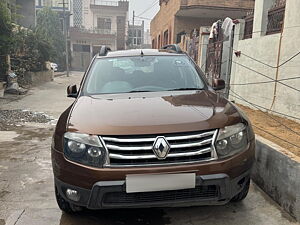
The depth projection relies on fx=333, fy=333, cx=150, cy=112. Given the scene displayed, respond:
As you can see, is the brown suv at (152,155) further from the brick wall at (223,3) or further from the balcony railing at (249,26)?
the brick wall at (223,3)

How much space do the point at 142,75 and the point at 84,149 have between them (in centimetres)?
163

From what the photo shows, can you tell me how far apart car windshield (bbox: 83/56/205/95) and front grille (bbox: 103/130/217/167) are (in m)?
1.24

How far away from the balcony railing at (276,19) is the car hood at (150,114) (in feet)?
13.0

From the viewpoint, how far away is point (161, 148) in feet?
8.62

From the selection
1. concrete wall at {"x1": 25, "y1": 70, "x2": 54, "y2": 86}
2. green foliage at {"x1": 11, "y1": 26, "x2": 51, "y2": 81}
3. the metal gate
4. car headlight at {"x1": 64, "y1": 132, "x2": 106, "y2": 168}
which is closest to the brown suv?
car headlight at {"x1": 64, "y1": 132, "x2": 106, "y2": 168}

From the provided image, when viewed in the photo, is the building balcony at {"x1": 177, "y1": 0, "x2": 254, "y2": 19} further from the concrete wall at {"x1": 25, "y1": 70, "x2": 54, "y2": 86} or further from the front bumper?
the front bumper

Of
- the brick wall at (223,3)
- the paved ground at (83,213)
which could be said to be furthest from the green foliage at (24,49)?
the paved ground at (83,213)

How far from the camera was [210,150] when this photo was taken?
2.72 meters

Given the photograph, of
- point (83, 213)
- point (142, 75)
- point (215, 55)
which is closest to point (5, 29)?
point (215, 55)

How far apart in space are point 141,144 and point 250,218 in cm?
142

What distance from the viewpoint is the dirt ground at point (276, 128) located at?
4.15 m

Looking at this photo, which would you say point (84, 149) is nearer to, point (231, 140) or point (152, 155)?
point (152, 155)

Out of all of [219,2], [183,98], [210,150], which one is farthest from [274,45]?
[219,2]

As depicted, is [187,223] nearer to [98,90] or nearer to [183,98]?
[183,98]
